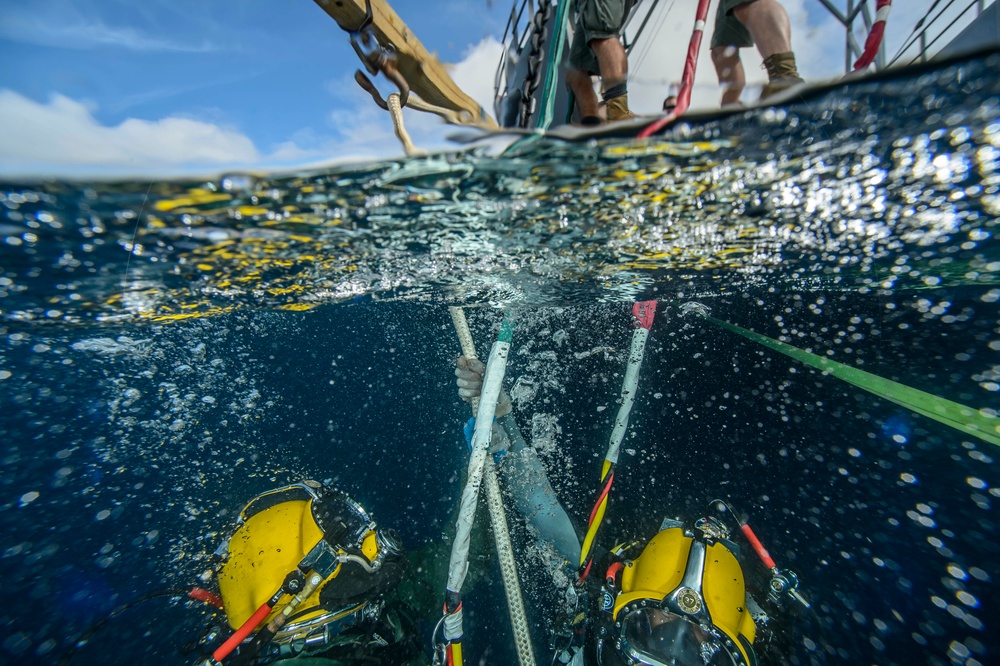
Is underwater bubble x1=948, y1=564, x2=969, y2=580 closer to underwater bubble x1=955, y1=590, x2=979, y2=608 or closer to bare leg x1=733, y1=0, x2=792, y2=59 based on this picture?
underwater bubble x1=955, y1=590, x2=979, y2=608

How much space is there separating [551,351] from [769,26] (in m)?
5.57

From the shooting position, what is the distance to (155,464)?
8195 mm

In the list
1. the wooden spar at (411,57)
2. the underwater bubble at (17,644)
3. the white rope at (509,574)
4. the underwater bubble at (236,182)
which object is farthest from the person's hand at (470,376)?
the underwater bubble at (17,644)

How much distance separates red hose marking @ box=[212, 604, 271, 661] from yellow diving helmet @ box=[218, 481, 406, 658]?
Result: 0.02m

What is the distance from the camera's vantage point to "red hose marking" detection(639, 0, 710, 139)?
6.86 feet

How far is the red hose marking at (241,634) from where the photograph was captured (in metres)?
2.46

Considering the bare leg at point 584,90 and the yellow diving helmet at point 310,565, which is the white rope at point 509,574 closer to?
the yellow diving helmet at point 310,565

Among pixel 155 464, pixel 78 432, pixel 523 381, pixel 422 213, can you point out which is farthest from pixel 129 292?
pixel 78 432

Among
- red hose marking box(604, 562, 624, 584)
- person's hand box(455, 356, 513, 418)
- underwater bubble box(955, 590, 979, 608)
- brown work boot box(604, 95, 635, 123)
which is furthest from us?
underwater bubble box(955, 590, 979, 608)

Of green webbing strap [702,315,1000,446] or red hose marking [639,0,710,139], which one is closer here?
red hose marking [639,0,710,139]

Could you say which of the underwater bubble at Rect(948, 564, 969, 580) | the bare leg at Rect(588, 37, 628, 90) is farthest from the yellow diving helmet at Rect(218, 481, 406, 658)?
the underwater bubble at Rect(948, 564, 969, 580)

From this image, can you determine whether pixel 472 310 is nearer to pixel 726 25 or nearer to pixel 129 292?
pixel 129 292

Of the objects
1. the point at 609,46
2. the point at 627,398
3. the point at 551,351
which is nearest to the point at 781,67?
the point at 609,46

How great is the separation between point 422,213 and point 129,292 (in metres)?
3.22
